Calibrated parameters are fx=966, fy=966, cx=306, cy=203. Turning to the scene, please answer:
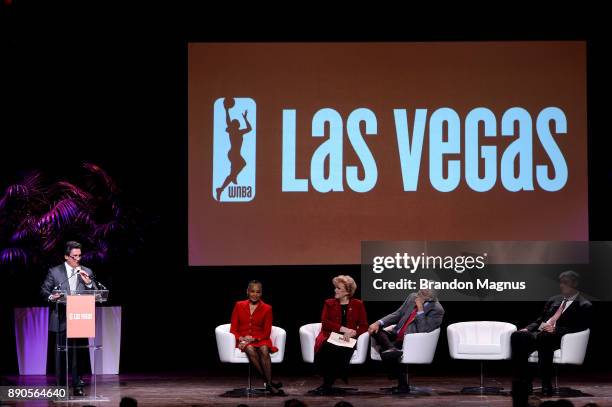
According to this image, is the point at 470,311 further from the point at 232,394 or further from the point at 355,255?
the point at 232,394

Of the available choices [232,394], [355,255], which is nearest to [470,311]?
[355,255]

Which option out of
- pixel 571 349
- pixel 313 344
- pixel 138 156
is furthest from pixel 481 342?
pixel 138 156

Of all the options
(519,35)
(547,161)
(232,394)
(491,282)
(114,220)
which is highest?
(519,35)

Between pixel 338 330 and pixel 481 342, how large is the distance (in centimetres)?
152

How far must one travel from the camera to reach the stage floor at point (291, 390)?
7.73m

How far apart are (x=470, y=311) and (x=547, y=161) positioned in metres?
1.90

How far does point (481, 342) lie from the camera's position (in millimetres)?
9031

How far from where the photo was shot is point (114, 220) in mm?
9984

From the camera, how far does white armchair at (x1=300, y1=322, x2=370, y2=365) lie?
850 cm

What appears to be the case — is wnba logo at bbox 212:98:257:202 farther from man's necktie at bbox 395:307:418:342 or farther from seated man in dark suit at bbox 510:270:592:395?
seated man in dark suit at bbox 510:270:592:395

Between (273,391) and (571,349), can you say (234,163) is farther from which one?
(571,349)
